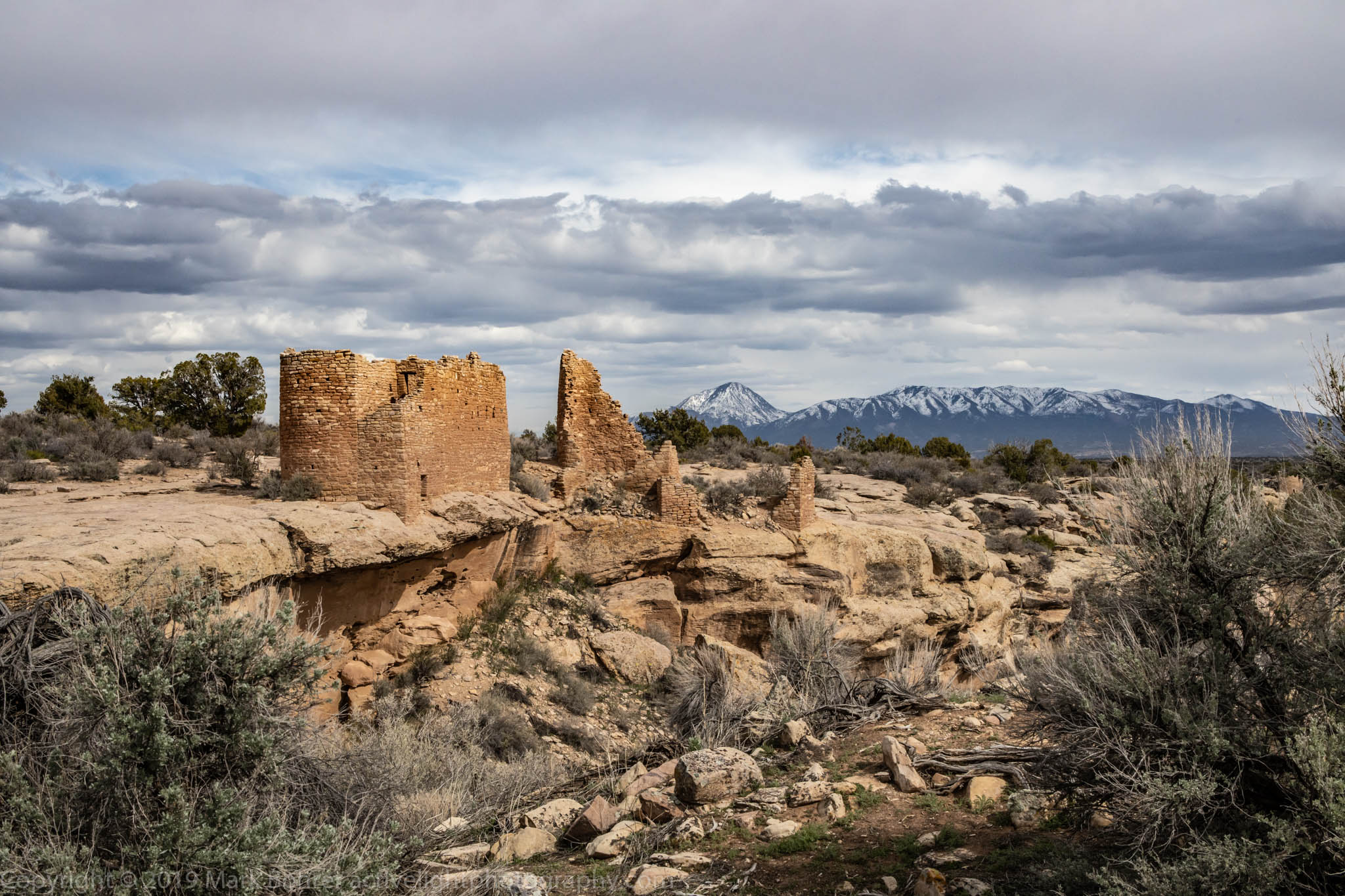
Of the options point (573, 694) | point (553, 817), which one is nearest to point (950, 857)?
point (553, 817)

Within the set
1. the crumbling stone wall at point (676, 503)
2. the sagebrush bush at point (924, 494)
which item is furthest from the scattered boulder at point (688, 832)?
the sagebrush bush at point (924, 494)

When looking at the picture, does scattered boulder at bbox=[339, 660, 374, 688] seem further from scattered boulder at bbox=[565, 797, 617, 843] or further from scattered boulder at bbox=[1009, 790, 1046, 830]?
scattered boulder at bbox=[1009, 790, 1046, 830]

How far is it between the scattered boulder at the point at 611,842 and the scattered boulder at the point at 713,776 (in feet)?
2.65

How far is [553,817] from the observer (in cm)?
891

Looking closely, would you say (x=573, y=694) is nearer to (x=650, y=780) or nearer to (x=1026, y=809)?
(x=650, y=780)

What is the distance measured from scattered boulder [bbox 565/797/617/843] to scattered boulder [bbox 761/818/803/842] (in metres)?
1.58

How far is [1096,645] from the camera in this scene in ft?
21.9

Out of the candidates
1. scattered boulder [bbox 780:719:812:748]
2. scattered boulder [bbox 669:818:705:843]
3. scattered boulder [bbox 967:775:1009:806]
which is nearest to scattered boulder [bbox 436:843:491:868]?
scattered boulder [bbox 669:818:705:843]

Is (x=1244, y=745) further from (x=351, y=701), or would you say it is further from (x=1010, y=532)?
(x=1010, y=532)

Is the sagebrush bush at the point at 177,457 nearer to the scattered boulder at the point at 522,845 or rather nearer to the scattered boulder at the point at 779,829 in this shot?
the scattered boulder at the point at 522,845

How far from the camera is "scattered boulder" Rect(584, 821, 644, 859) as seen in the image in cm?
781

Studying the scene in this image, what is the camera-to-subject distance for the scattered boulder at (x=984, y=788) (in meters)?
8.48

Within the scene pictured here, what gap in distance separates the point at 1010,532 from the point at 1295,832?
64.1 feet

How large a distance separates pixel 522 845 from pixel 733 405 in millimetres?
127984
